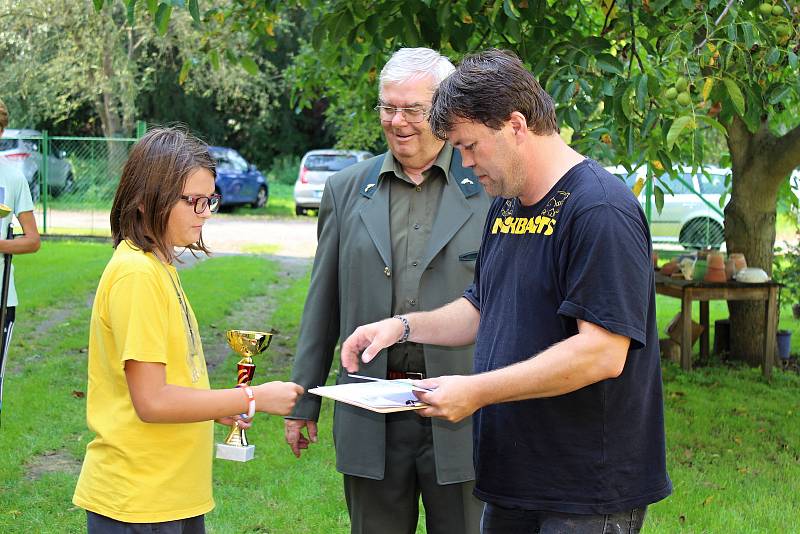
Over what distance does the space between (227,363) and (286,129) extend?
2816cm

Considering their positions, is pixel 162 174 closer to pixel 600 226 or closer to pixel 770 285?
pixel 600 226

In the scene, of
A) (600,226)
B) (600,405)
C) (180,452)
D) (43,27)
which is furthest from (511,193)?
(43,27)

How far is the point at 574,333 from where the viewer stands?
8.16ft

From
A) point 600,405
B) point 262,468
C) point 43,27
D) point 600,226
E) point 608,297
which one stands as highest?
point 43,27

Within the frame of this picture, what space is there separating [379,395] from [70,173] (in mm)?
19847

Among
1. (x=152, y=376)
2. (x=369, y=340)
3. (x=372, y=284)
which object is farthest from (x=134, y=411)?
(x=372, y=284)

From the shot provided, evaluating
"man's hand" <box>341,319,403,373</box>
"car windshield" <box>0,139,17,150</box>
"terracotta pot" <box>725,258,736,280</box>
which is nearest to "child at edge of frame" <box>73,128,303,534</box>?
"man's hand" <box>341,319,403,373</box>

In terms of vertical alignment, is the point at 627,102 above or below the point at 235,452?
above

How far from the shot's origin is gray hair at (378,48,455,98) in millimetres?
3363

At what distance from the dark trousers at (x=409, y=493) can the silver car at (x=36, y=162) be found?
18.3 meters

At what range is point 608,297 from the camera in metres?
2.35

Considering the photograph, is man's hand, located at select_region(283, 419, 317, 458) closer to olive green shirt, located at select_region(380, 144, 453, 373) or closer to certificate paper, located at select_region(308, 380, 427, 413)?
olive green shirt, located at select_region(380, 144, 453, 373)

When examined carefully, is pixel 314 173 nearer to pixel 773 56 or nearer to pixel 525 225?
pixel 773 56

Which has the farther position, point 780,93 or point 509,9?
point 780,93
